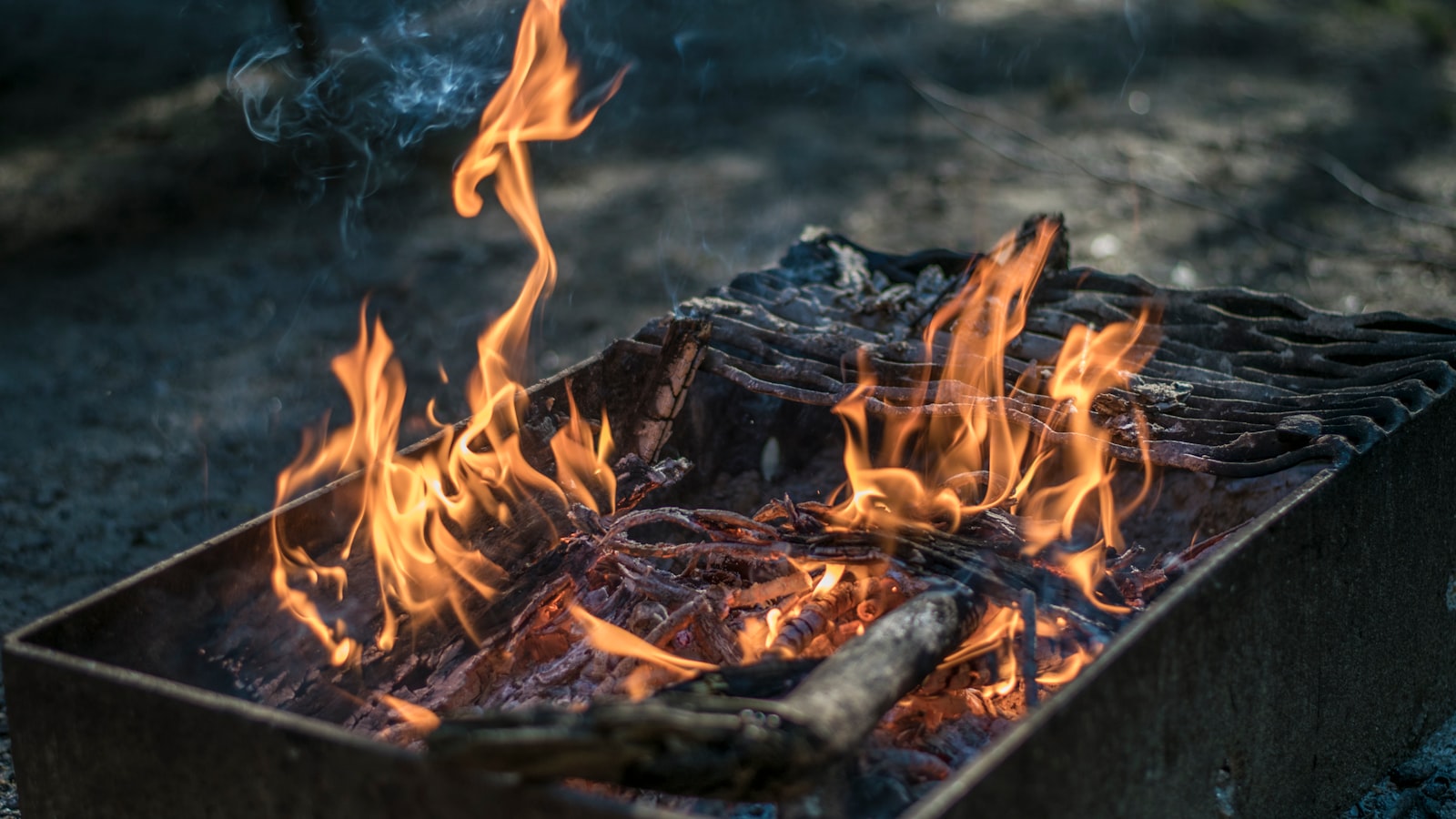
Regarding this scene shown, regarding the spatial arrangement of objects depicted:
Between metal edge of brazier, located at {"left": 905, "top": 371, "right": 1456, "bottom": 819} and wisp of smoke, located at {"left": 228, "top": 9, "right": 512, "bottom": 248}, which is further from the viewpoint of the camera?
wisp of smoke, located at {"left": 228, "top": 9, "right": 512, "bottom": 248}

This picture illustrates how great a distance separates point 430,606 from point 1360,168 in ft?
25.3

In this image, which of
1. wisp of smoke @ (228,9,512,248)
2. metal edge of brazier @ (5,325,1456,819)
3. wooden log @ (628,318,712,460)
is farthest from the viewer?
wisp of smoke @ (228,9,512,248)

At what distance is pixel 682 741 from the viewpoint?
1.71 m

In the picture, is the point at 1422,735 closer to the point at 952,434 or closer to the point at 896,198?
the point at 952,434

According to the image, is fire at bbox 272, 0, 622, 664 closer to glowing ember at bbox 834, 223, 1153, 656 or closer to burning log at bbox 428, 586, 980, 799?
glowing ember at bbox 834, 223, 1153, 656

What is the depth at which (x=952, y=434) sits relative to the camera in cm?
347

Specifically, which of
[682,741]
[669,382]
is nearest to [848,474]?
[669,382]

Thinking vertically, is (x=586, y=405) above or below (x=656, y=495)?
above

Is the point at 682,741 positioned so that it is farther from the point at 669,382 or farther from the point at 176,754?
the point at 669,382

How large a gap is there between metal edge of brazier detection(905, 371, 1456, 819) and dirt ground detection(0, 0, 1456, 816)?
2.88 m

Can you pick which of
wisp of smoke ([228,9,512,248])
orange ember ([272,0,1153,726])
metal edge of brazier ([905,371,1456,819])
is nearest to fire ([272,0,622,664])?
orange ember ([272,0,1153,726])

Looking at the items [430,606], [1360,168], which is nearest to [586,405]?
[430,606]

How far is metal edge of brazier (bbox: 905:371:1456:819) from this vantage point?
1.88 m

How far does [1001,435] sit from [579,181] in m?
6.06
